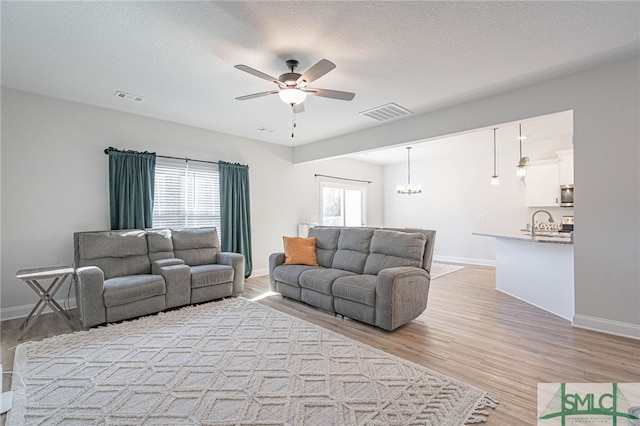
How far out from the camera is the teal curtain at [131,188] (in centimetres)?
414

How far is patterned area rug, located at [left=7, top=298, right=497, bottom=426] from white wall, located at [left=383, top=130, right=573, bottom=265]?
491 cm

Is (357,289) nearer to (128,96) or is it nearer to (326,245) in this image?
(326,245)

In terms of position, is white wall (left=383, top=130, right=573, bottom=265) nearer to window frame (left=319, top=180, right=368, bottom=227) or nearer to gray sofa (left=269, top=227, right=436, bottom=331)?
window frame (left=319, top=180, right=368, bottom=227)

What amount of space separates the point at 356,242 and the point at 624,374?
272 centimetres

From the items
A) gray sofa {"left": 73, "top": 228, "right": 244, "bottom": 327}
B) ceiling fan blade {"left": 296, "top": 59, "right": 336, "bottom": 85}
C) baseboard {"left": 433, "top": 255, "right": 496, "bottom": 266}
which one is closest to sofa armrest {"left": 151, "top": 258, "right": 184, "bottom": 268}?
gray sofa {"left": 73, "top": 228, "right": 244, "bottom": 327}

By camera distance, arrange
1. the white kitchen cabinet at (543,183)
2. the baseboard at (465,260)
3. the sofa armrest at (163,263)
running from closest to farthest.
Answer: the sofa armrest at (163,263) → the white kitchen cabinet at (543,183) → the baseboard at (465,260)

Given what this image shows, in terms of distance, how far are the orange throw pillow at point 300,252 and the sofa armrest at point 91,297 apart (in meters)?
2.25

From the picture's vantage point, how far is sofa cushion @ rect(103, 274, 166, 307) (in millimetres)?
3199

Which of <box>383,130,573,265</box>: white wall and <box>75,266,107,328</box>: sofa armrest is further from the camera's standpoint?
<box>383,130,573,265</box>: white wall

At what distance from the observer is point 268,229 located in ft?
20.0

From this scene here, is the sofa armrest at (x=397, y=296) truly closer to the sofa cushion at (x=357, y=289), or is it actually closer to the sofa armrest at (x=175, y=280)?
the sofa cushion at (x=357, y=289)

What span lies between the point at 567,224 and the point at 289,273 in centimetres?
510

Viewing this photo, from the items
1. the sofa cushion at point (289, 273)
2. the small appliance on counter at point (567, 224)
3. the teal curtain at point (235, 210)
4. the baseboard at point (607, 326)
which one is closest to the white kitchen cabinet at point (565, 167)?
the small appliance on counter at point (567, 224)

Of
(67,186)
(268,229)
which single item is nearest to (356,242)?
(268,229)
